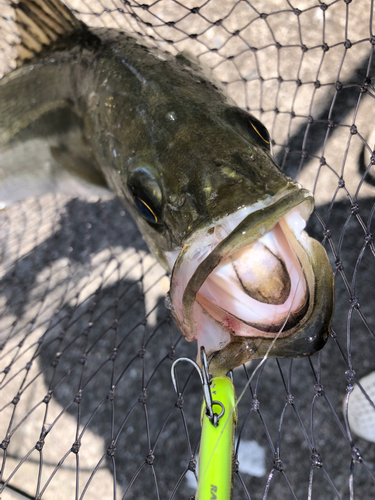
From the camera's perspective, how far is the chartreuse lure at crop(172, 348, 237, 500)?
922 mm

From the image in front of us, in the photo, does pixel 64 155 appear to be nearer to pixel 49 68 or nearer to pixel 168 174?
pixel 49 68

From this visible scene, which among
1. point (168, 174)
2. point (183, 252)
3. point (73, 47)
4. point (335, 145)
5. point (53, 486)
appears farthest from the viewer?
point (335, 145)

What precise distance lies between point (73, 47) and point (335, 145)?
1.66 metres

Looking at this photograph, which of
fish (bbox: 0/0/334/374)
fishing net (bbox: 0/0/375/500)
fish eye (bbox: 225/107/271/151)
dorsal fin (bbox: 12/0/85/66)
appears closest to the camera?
fish (bbox: 0/0/334/374)

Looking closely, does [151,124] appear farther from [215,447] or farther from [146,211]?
[215,447]

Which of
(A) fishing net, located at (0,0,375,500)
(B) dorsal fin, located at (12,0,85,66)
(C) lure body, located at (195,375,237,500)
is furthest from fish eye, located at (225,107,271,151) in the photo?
(B) dorsal fin, located at (12,0,85,66)

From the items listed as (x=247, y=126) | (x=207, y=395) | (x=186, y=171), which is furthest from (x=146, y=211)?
(x=207, y=395)

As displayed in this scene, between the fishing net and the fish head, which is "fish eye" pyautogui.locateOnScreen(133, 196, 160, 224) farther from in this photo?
the fishing net

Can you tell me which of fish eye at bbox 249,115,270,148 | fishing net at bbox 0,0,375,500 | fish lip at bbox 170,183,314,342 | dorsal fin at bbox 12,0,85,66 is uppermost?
dorsal fin at bbox 12,0,85,66

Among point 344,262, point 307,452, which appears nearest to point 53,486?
point 307,452

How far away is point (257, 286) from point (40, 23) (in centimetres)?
178

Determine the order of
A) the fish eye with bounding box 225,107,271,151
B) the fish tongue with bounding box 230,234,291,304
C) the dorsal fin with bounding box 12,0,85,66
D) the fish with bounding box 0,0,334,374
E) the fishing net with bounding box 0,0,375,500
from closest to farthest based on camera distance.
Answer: the fish with bounding box 0,0,334,374
the fish tongue with bounding box 230,234,291,304
the fish eye with bounding box 225,107,271,151
the dorsal fin with bounding box 12,0,85,66
the fishing net with bounding box 0,0,375,500

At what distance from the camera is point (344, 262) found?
2104 millimetres

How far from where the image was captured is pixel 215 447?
3.11 feet
